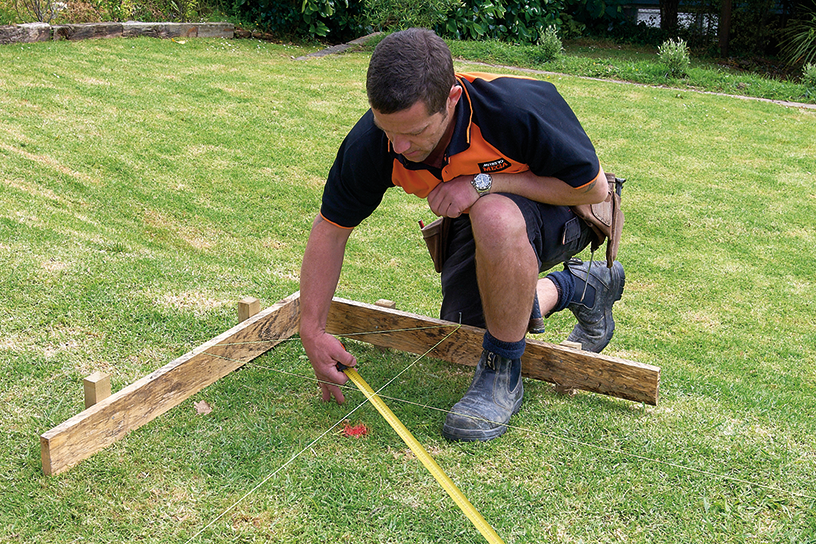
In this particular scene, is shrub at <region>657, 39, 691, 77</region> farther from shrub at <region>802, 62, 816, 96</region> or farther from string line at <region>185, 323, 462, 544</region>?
string line at <region>185, 323, 462, 544</region>

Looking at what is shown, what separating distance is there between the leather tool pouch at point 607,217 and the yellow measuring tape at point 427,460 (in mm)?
Result: 1028

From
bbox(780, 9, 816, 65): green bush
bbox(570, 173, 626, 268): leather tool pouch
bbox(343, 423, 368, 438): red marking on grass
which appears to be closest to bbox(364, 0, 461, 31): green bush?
bbox(780, 9, 816, 65): green bush

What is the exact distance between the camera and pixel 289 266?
383 centimetres

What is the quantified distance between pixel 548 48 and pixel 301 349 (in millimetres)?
7597

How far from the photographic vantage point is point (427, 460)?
7.21 feet

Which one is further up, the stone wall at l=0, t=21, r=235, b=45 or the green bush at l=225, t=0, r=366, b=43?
the green bush at l=225, t=0, r=366, b=43

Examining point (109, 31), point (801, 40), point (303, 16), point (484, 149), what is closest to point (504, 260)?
point (484, 149)

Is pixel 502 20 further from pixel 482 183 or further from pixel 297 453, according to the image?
pixel 297 453

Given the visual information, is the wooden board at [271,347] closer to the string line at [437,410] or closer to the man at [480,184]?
the string line at [437,410]

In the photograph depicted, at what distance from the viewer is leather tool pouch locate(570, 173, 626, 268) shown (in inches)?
102

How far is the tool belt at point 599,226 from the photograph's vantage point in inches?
102

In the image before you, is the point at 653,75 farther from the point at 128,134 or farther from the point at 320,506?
the point at 320,506

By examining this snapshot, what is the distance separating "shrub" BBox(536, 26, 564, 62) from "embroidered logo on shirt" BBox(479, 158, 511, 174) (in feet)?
25.0

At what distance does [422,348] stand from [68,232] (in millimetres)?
2079
